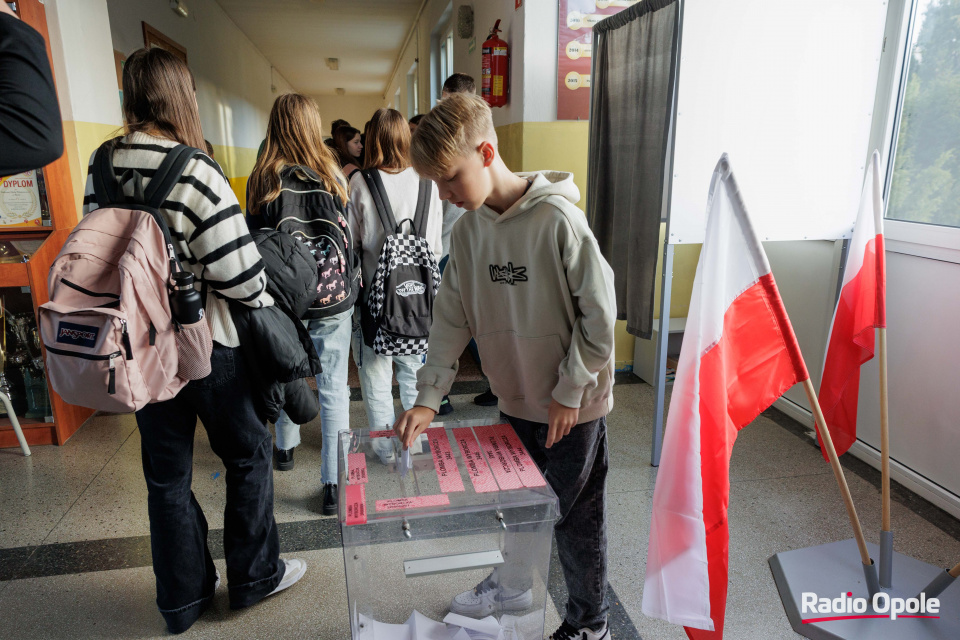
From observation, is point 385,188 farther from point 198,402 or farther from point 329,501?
point 329,501

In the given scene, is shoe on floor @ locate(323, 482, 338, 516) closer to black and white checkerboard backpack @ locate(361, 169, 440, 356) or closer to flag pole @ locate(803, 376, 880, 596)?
black and white checkerboard backpack @ locate(361, 169, 440, 356)

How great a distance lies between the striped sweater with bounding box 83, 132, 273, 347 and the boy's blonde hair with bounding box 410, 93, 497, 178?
1.51 ft

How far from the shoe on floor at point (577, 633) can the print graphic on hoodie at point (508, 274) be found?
34.1 inches

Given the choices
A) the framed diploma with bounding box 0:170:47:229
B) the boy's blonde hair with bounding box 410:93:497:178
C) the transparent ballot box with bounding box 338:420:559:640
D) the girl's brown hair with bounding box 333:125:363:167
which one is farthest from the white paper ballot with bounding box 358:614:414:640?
the girl's brown hair with bounding box 333:125:363:167

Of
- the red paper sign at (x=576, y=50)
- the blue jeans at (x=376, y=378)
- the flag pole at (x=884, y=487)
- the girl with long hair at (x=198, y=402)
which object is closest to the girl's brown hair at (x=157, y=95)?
the girl with long hair at (x=198, y=402)

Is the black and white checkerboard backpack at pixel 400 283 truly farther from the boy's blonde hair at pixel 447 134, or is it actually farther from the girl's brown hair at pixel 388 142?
the boy's blonde hair at pixel 447 134

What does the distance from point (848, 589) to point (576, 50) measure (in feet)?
9.01

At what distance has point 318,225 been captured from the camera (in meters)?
1.91

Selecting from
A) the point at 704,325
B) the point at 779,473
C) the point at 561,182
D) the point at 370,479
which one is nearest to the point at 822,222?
the point at 779,473

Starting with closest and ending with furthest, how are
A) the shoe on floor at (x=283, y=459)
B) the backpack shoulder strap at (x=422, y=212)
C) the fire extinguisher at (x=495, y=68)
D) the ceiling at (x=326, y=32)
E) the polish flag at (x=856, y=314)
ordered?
the polish flag at (x=856, y=314)
the backpack shoulder strap at (x=422, y=212)
the shoe on floor at (x=283, y=459)
the fire extinguisher at (x=495, y=68)
the ceiling at (x=326, y=32)

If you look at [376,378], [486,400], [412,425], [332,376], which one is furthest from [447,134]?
[486,400]

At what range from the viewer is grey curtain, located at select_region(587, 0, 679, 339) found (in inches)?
88.4

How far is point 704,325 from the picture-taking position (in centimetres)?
125

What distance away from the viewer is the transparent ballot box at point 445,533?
100 centimetres
